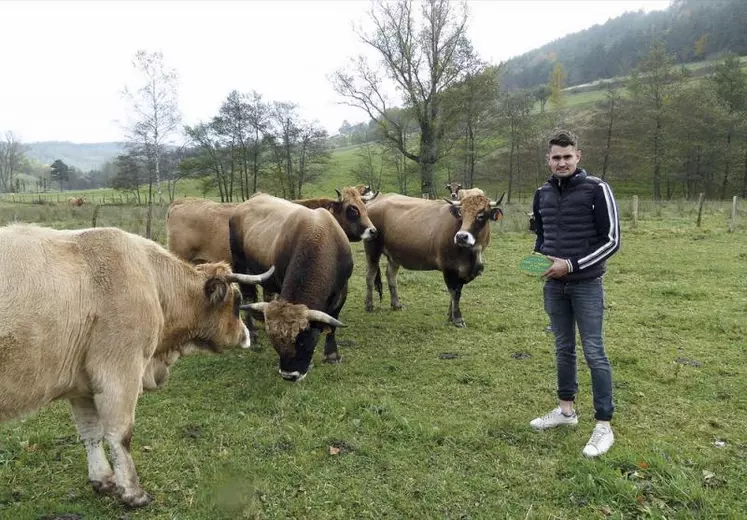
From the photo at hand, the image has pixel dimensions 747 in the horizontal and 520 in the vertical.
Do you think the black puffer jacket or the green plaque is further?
the green plaque

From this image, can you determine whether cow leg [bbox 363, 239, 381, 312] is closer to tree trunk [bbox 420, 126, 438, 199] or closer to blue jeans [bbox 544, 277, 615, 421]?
blue jeans [bbox 544, 277, 615, 421]

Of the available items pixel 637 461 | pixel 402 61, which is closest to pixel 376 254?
pixel 637 461

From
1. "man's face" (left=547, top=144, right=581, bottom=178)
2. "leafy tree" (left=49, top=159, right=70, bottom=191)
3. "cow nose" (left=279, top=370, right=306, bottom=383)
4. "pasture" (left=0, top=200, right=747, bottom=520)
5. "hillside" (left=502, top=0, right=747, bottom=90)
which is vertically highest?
"hillside" (left=502, top=0, right=747, bottom=90)

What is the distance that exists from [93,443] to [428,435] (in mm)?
3039

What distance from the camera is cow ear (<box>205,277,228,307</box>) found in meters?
4.61

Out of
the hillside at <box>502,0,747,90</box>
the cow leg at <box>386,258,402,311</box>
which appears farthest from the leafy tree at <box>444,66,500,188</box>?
the hillside at <box>502,0,747,90</box>

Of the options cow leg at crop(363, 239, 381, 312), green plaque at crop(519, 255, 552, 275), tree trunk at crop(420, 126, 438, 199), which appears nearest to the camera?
green plaque at crop(519, 255, 552, 275)

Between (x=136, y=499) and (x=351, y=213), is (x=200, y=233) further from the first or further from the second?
(x=136, y=499)

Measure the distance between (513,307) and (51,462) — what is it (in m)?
7.92

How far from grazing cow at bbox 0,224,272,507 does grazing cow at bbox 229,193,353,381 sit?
1418 millimetres

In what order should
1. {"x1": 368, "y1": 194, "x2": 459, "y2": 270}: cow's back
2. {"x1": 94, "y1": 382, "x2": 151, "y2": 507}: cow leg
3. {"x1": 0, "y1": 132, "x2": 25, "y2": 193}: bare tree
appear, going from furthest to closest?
{"x1": 0, "y1": 132, "x2": 25, "y2": 193}: bare tree → {"x1": 368, "y1": 194, "x2": 459, "y2": 270}: cow's back → {"x1": 94, "y1": 382, "x2": 151, "y2": 507}: cow leg

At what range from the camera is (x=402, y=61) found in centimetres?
2894

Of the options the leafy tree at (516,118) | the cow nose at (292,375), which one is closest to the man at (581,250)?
the cow nose at (292,375)

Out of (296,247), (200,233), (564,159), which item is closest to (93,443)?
(296,247)
